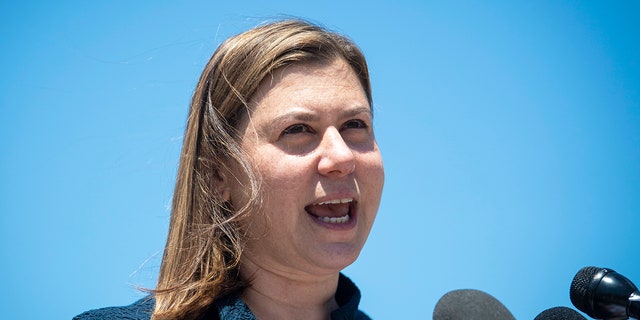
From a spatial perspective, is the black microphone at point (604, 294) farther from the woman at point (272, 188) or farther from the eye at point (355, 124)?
the eye at point (355, 124)

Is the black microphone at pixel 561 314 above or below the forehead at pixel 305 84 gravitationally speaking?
below

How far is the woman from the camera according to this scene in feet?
8.89

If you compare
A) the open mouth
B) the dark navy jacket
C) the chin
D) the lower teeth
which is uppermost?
the open mouth

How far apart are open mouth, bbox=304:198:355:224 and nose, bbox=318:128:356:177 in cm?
11

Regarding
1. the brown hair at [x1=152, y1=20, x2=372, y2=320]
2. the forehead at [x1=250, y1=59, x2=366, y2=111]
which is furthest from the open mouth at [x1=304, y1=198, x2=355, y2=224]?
the forehead at [x1=250, y1=59, x2=366, y2=111]

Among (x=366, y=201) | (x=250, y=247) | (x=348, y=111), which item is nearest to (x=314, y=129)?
(x=348, y=111)

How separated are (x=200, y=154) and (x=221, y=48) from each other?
444mm

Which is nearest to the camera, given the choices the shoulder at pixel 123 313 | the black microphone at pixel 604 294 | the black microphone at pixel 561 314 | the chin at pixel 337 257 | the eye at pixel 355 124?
the black microphone at pixel 604 294

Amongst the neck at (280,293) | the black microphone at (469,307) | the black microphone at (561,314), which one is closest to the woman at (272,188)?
the neck at (280,293)

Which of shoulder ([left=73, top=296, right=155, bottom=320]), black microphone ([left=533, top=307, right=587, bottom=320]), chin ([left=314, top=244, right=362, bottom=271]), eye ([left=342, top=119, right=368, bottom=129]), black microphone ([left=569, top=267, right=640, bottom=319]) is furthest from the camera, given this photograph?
eye ([left=342, top=119, right=368, bottom=129])

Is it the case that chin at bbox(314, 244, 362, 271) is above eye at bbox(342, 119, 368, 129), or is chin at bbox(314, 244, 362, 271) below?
below

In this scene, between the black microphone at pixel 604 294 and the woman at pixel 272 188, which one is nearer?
the black microphone at pixel 604 294

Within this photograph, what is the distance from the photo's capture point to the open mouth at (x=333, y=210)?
108 inches

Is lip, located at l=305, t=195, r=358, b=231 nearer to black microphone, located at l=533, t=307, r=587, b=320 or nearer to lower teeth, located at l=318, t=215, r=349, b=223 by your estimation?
lower teeth, located at l=318, t=215, r=349, b=223
